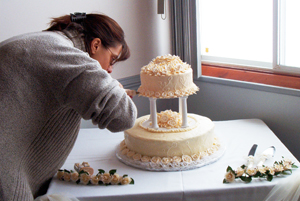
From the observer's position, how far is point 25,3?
2.15m

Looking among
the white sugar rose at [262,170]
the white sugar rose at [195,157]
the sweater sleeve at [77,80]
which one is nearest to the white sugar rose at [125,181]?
the white sugar rose at [195,157]

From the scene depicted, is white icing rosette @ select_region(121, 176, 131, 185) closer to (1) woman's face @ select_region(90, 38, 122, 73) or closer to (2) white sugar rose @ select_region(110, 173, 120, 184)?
(2) white sugar rose @ select_region(110, 173, 120, 184)

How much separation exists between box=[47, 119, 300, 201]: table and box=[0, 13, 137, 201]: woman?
0.37 meters

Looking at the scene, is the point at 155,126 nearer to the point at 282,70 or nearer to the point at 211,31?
the point at 282,70

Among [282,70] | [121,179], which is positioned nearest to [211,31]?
[282,70]

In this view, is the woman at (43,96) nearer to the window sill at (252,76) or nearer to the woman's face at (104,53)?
the woman's face at (104,53)

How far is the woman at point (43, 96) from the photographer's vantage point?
1.13 meters

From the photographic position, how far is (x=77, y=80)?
3.73 ft

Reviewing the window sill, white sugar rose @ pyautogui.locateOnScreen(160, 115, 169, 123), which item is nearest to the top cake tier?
white sugar rose @ pyautogui.locateOnScreen(160, 115, 169, 123)

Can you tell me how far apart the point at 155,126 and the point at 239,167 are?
0.52 metres

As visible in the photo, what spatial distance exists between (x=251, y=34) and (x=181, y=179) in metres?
1.38

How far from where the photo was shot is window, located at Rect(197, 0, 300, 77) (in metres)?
2.22

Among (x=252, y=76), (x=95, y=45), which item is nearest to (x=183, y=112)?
(x=95, y=45)

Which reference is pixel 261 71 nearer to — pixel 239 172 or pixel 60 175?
pixel 239 172
